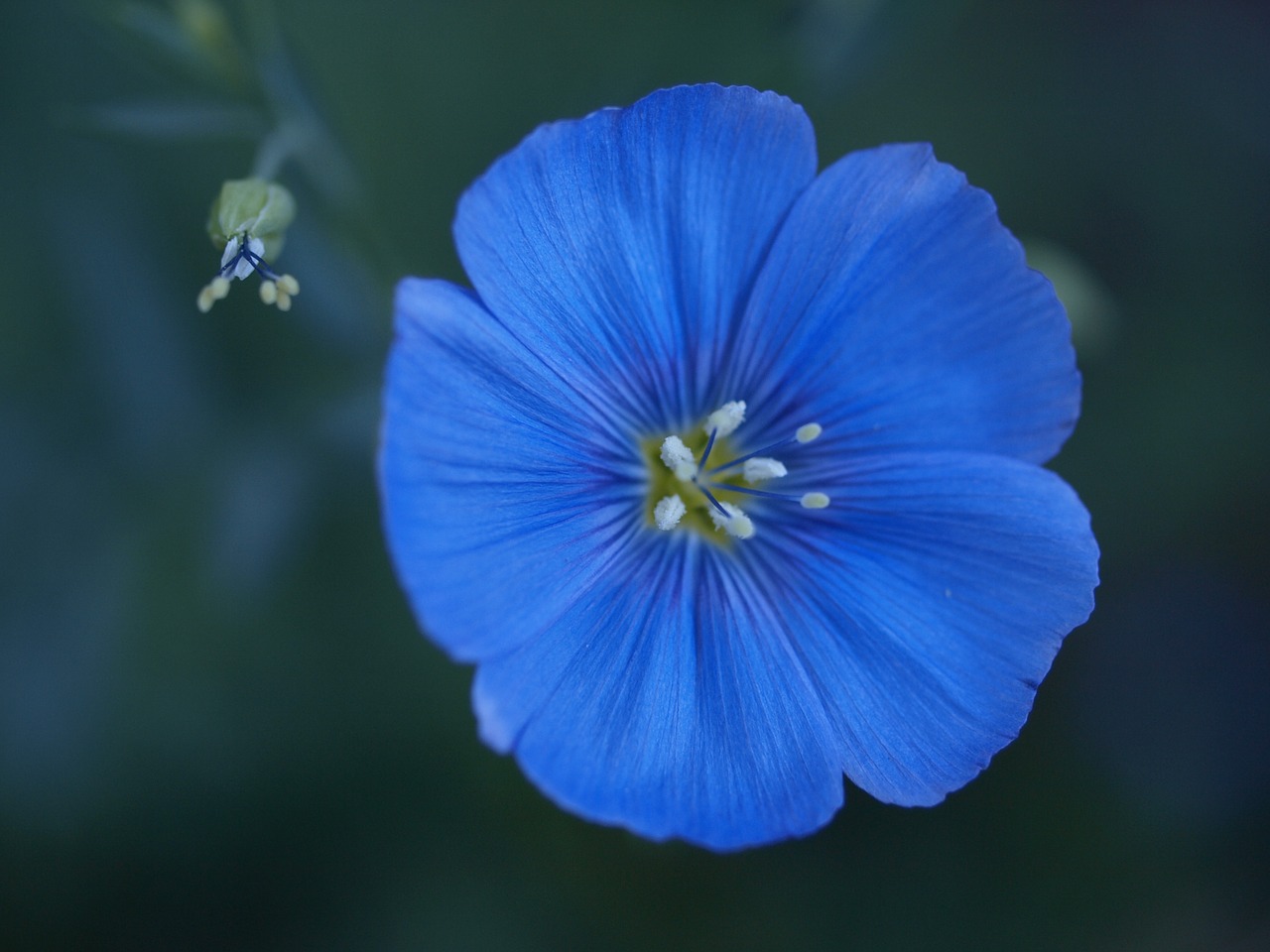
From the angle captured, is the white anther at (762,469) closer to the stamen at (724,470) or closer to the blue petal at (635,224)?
the stamen at (724,470)

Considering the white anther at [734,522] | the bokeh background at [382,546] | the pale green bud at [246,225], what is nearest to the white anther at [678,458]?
the white anther at [734,522]

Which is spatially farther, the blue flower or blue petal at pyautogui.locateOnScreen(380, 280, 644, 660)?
the blue flower

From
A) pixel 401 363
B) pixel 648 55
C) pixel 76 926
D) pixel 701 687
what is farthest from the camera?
pixel 76 926

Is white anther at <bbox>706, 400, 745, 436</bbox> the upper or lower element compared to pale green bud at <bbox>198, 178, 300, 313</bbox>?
lower

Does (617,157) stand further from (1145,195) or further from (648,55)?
(1145,195)

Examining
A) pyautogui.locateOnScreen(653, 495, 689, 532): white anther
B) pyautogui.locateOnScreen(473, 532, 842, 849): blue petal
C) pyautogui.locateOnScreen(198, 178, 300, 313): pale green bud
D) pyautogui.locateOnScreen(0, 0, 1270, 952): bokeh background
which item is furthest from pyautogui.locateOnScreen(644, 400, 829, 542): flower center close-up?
pyautogui.locateOnScreen(0, 0, 1270, 952): bokeh background

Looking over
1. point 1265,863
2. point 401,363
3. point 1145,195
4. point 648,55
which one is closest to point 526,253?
point 401,363

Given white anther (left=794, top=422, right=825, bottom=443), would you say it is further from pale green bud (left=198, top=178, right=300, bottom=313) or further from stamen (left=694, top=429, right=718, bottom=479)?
pale green bud (left=198, top=178, right=300, bottom=313)
